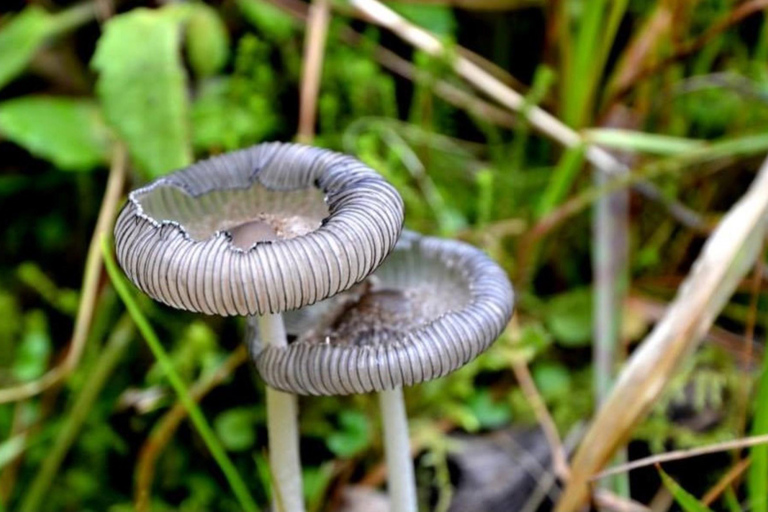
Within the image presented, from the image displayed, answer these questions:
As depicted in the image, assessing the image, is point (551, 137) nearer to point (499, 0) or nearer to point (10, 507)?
point (499, 0)

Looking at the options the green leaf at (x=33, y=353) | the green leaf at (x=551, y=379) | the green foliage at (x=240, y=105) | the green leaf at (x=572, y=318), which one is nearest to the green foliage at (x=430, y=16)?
the green foliage at (x=240, y=105)

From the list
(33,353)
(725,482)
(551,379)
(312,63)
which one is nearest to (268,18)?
(312,63)

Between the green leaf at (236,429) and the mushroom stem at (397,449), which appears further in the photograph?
the green leaf at (236,429)

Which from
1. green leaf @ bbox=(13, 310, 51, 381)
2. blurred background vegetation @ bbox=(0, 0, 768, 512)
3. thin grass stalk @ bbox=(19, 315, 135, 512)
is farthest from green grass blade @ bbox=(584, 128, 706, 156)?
green leaf @ bbox=(13, 310, 51, 381)

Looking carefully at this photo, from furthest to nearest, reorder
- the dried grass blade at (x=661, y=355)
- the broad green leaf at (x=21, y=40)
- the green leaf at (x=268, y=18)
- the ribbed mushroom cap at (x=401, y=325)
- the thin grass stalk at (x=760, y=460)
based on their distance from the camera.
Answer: the green leaf at (x=268, y=18), the broad green leaf at (x=21, y=40), the dried grass blade at (x=661, y=355), the thin grass stalk at (x=760, y=460), the ribbed mushroom cap at (x=401, y=325)

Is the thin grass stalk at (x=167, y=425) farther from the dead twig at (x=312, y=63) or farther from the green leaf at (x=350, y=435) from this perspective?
the dead twig at (x=312, y=63)

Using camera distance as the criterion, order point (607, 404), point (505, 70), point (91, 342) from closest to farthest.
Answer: point (607, 404) → point (91, 342) → point (505, 70)

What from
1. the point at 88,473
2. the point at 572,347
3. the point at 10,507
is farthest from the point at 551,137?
the point at 10,507
